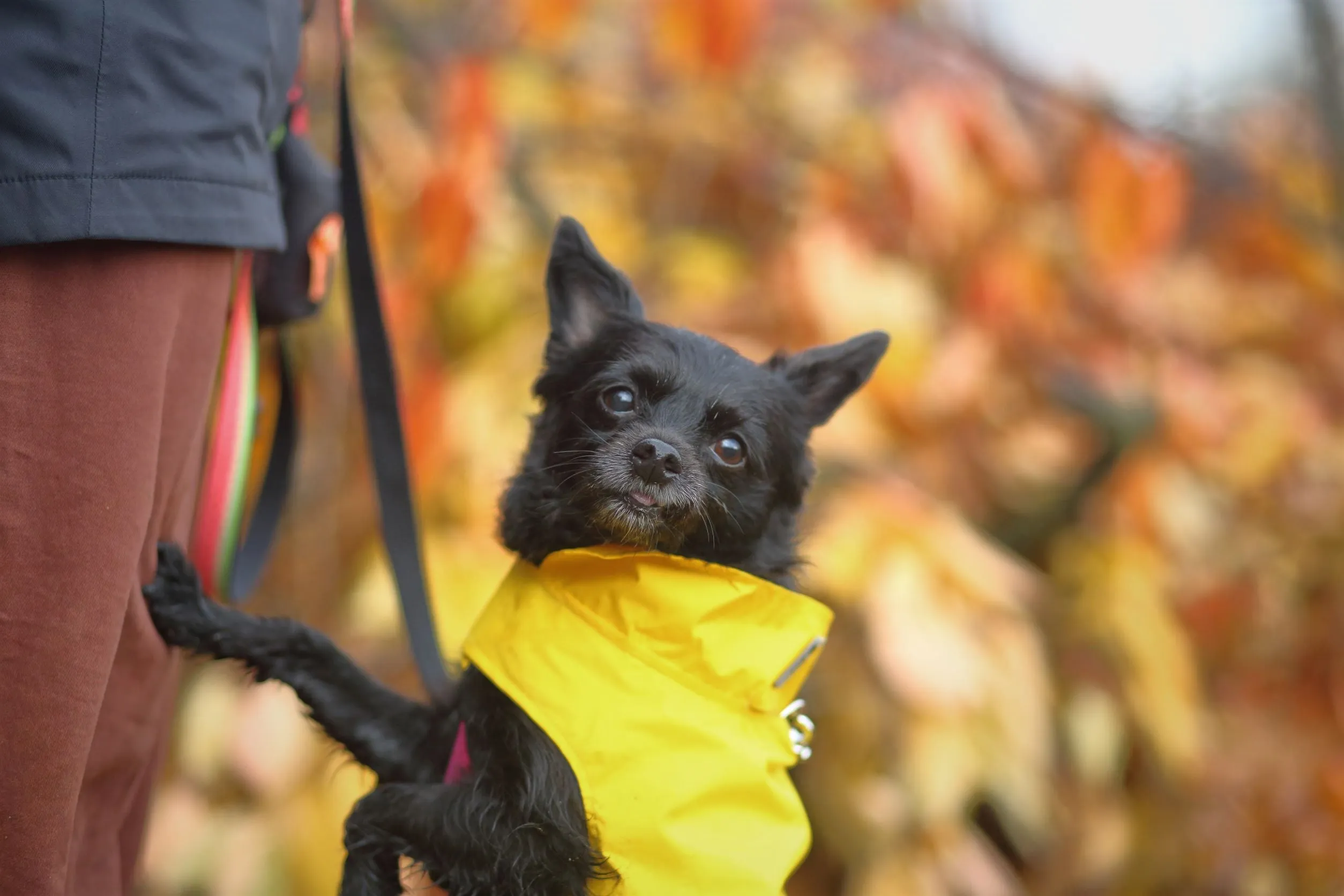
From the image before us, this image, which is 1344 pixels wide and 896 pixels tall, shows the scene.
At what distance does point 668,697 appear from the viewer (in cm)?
177

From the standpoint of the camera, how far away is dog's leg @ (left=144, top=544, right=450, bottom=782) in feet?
6.29

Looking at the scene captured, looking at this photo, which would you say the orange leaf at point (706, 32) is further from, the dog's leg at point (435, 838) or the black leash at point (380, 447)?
the dog's leg at point (435, 838)

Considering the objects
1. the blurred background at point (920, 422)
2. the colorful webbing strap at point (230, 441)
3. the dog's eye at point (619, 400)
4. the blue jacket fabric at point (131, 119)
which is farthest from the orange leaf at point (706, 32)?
the blue jacket fabric at point (131, 119)

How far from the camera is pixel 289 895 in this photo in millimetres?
2885

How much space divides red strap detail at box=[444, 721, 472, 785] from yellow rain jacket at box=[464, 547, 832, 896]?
152mm

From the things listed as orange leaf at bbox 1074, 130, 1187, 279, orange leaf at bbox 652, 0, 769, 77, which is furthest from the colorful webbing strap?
orange leaf at bbox 1074, 130, 1187, 279

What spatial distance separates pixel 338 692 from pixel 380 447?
494 millimetres

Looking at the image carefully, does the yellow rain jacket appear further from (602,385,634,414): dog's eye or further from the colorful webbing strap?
the colorful webbing strap

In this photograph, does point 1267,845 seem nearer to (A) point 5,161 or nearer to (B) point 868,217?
(B) point 868,217

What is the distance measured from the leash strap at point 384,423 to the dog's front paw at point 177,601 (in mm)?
391

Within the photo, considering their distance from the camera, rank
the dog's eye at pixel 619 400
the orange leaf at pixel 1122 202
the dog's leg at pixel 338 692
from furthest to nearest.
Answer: the orange leaf at pixel 1122 202 < the dog's eye at pixel 619 400 < the dog's leg at pixel 338 692

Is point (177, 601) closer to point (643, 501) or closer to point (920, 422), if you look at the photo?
point (643, 501)

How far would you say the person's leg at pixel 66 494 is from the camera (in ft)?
4.58

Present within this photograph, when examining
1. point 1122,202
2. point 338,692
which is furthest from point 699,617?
point 1122,202
